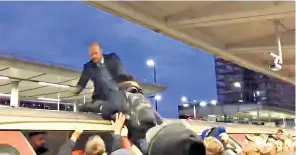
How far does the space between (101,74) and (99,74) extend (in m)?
0.02

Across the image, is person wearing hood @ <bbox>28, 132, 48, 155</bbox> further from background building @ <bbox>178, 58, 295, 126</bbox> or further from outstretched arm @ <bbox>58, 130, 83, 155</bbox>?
background building @ <bbox>178, 58, 295, 126</bbox>

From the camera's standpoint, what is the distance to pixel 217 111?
29844 millimetres

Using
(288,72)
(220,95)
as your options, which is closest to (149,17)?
(288,72)

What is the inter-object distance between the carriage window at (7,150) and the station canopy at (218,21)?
6.28ft

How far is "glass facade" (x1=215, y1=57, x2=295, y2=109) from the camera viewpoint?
30.5 meters

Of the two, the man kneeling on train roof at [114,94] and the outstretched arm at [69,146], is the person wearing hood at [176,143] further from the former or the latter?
the man kneeling on train roof at [114,94]

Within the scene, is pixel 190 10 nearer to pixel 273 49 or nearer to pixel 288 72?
pixel 273 49

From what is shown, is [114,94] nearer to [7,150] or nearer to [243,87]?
[7,150]

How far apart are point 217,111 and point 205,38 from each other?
80.6ft

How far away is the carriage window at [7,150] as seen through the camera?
223 cm

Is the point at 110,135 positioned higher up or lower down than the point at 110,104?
lower down

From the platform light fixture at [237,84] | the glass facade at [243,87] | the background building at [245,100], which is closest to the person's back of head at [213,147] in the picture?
the background building at [245,100]

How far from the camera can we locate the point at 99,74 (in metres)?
3.14

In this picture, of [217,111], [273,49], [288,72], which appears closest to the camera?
[273,49]
